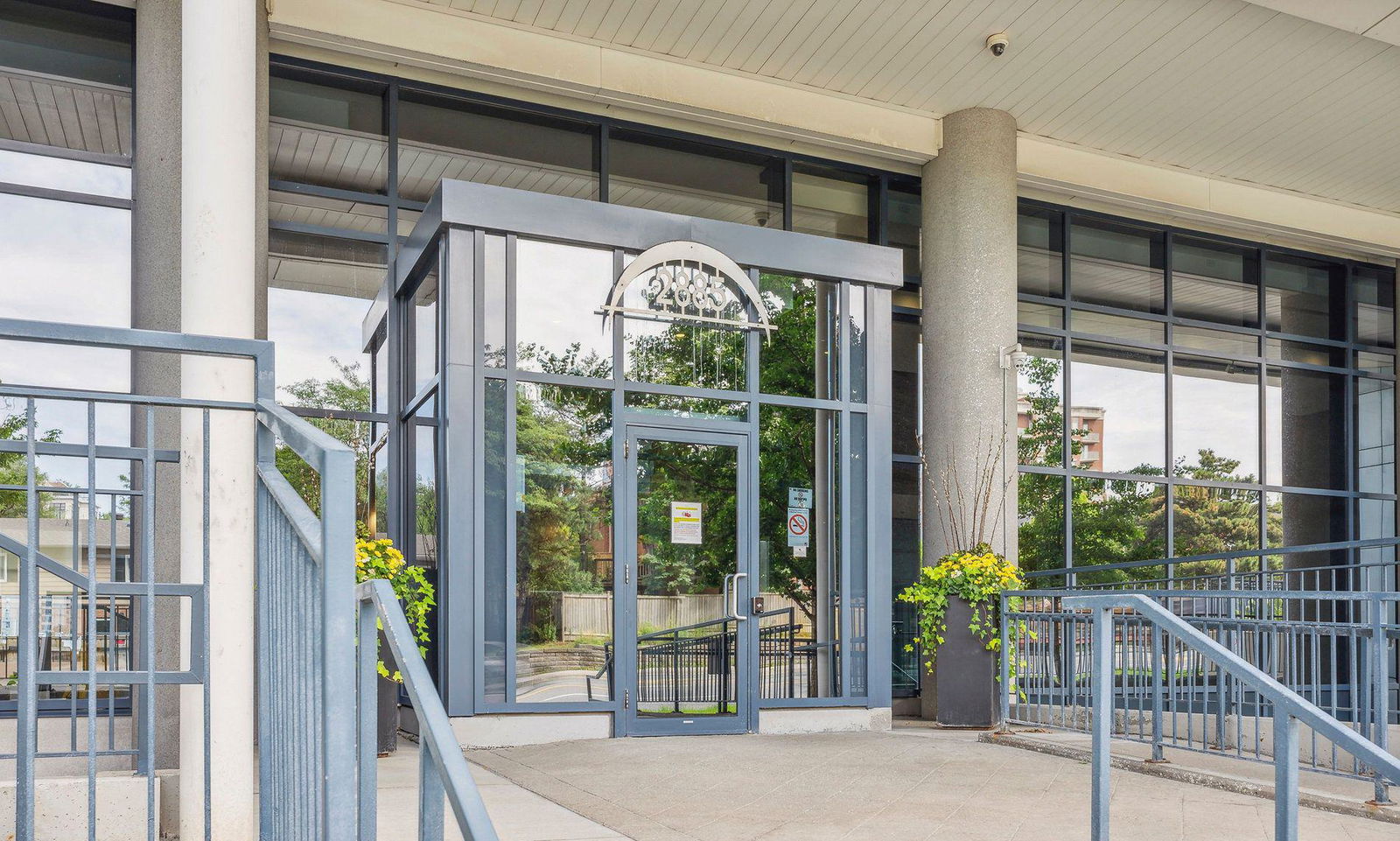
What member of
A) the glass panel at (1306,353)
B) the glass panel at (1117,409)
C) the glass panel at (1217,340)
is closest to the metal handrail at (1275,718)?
the glass panel at (1117,409)

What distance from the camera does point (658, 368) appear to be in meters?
8.45

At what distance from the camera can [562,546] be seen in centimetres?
788

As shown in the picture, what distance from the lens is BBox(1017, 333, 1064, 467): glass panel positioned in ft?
37.1

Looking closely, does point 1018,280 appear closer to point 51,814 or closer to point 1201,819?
point 1201,819

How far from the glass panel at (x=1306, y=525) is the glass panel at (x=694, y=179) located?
6583 mm

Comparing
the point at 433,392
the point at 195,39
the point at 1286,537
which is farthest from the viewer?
the point at 1286,537

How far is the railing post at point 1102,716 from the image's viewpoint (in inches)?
152

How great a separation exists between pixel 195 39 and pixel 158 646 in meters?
3.49

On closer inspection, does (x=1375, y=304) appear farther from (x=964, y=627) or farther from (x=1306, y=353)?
(x=964, y=627)

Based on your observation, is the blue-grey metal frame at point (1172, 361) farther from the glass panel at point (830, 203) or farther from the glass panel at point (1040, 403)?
the glass panel at point (830, 203)

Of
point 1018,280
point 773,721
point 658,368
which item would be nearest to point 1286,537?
point 1018,280

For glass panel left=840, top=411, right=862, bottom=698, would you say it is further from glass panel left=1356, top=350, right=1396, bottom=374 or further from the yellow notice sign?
glass panel left=1356, top=350, right=1396, bottom=374

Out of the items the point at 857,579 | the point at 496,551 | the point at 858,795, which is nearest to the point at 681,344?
the point at 496,551

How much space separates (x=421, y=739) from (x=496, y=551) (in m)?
5.74
